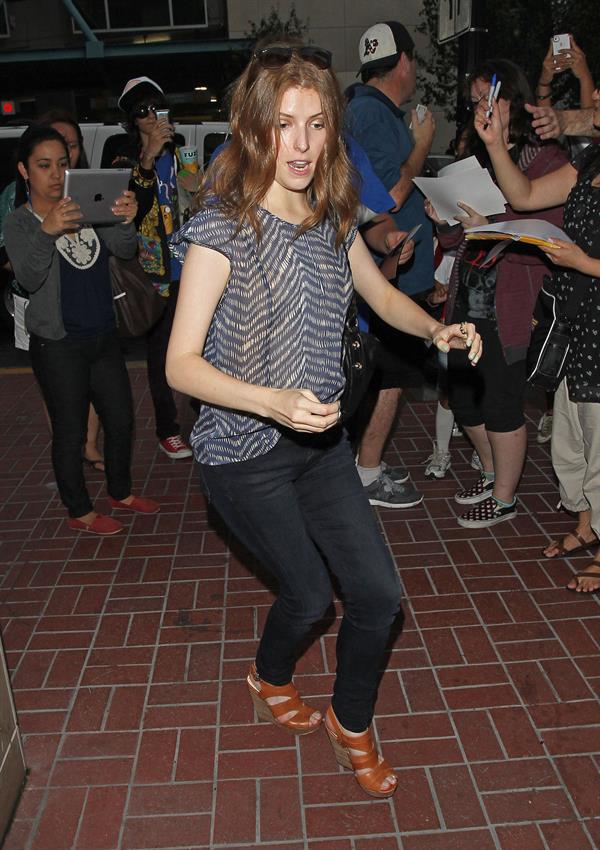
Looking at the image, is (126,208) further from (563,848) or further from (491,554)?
(563,848)

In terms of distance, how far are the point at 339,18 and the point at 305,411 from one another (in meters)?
22.6

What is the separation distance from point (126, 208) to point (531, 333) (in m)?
2.17

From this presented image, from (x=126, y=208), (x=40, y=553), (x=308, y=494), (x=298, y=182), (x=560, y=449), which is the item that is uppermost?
(x=298, y=182)

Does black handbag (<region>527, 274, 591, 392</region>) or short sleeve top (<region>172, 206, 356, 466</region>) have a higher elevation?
short sleeve top (<region>172, 206, 356, 466</region>)

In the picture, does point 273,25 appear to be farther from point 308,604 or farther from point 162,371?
point 308,604

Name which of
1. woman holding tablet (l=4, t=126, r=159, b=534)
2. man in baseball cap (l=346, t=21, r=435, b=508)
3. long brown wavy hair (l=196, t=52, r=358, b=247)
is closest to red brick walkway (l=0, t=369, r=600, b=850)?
woman holding tablet (l=4, t=126, r=159, b=534)

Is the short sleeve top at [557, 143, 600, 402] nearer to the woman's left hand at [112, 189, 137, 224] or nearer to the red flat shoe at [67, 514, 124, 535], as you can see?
the woman's left hand at [112, 189, 137, 224]

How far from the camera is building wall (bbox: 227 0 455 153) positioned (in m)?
21.7

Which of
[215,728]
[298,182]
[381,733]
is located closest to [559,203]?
Answer: [298,182]

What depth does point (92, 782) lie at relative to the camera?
2.99m

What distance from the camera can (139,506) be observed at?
5.09 m

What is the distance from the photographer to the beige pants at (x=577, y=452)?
155 inches

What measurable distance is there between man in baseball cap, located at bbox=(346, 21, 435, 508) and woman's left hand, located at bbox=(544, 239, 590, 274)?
44.1 inches

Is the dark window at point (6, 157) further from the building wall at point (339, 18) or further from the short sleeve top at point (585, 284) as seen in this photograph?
the building wall at point (339, 18)
